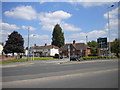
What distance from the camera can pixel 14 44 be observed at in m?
58.9

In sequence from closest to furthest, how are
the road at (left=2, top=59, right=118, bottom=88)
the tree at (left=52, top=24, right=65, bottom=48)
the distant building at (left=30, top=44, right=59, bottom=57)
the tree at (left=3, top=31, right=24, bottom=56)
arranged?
the road at (left=2, top=59, right=118, bottom=88), the tree at (left=3, top=31, right=24, bottom=56), the distant building at (left=30, top=44, right=59, bottom=57), the tree at (left=52, top=24, right=65, bottom=48)

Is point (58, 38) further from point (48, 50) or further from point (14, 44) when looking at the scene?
point (14, 44)

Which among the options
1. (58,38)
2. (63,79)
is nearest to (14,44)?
(58,38)

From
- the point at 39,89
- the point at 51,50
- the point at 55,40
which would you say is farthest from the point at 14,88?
the point at 55,40

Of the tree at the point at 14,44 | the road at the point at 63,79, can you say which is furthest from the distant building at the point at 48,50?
the road at the point at 63,79

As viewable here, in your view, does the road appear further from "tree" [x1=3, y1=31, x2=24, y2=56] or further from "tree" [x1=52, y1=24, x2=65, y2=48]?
"tree" [x1=52, y1=24, x2=65, y2=48]

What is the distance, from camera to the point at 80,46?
70.9m

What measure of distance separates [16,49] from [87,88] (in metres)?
55.0

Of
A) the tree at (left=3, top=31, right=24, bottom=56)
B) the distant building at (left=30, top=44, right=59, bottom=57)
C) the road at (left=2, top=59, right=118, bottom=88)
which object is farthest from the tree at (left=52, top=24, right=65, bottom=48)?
the road at (left=2, top=59, right=118, bottom=88)

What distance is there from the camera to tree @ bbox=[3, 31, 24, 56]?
58.5 metres

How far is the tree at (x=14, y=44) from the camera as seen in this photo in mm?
58500

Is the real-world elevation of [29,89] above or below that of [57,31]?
below

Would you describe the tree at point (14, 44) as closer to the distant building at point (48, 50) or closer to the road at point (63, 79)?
the distant building at point (48, 50)

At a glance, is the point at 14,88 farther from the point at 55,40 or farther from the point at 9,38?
the point at 55,40
